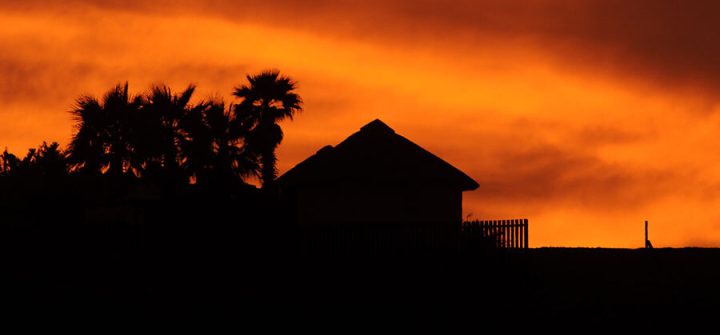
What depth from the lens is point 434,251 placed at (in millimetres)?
23000

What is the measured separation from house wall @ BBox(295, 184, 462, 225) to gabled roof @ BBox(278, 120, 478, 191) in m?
0.41

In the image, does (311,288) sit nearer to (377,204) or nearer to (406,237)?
(406,237)

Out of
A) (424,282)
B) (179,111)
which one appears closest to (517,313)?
(424,282)

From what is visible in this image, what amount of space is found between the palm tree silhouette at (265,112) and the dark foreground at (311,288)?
1819 centimetres

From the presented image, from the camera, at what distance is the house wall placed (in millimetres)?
31203

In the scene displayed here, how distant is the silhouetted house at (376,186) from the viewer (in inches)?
1221

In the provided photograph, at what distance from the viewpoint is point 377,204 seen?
102 ft

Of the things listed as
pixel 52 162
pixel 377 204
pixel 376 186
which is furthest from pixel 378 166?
pixel 52 162

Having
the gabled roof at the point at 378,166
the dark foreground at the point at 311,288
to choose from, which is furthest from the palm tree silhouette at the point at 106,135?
the dark foreground at the point at 311,288

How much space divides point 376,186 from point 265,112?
12655 mm

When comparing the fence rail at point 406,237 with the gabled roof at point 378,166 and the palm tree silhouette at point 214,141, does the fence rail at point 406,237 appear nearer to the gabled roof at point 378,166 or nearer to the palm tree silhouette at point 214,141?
the gabled roof at point 378,166

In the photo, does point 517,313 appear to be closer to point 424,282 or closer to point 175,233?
point 424,282

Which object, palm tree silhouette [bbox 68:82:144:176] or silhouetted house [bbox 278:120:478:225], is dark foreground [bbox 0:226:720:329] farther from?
palm tree silhouette [bbox 68:82:144:176]

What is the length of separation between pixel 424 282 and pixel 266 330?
293 inches
